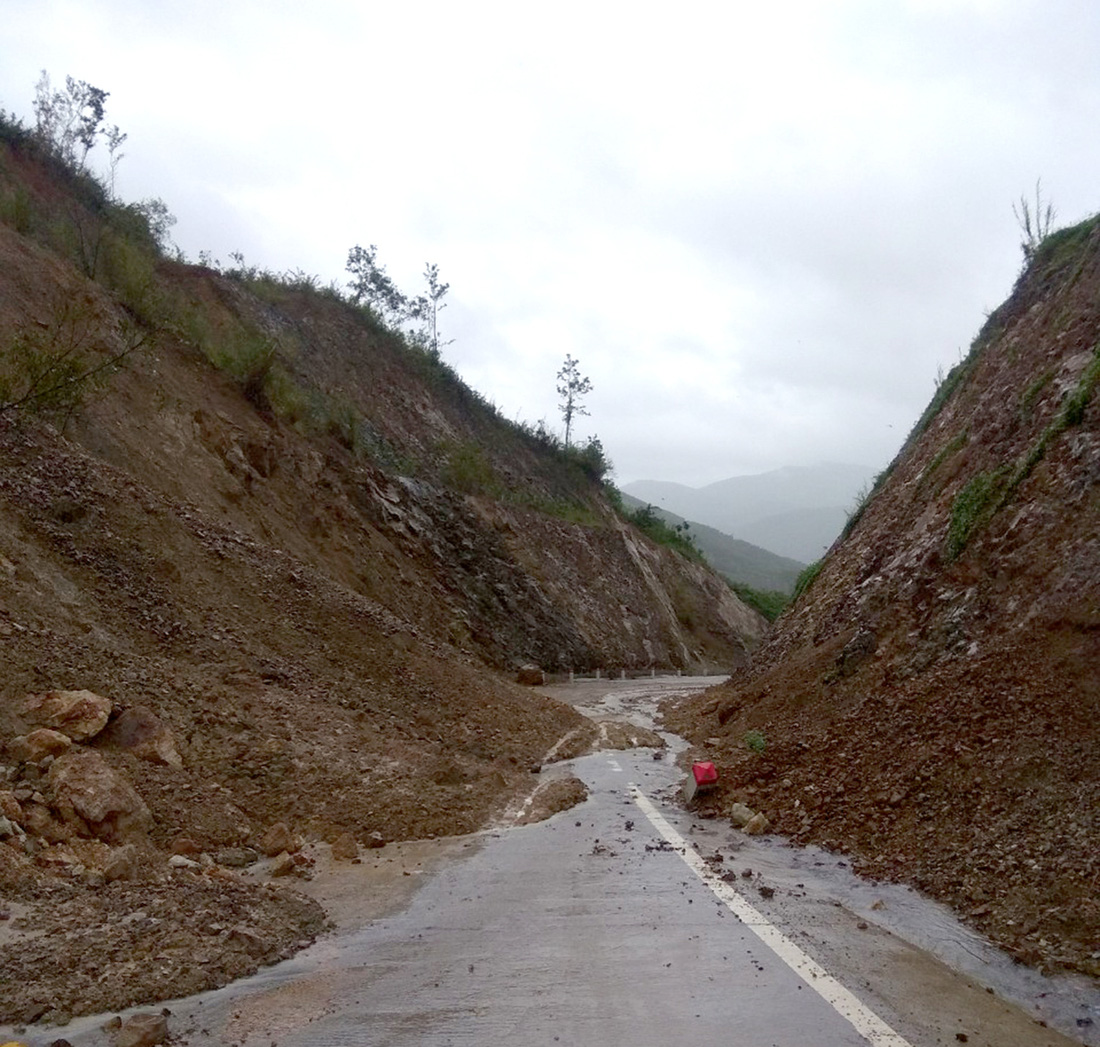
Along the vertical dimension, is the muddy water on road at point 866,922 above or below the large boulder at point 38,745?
above

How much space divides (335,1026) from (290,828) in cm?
378

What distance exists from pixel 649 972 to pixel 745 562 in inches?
5576

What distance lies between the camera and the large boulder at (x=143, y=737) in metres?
7.70

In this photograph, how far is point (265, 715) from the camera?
9703 millimetres

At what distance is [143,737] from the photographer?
785 centimetres

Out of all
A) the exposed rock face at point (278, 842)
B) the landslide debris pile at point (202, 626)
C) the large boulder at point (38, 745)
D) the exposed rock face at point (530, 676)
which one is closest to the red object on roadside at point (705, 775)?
the landslide debris pile at point (202, 626)

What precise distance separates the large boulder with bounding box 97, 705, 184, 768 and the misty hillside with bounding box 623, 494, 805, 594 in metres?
105

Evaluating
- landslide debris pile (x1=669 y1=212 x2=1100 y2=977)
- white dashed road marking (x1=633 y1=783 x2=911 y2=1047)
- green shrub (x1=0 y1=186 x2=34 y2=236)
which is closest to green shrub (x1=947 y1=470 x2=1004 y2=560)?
landslide debris pile (x1=669 y1=212 x2=1100 y2=977)

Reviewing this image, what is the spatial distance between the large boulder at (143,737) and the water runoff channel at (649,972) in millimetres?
2512

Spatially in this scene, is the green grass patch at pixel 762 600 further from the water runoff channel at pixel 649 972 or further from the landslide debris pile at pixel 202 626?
the water runoff channel at pixel 649 972

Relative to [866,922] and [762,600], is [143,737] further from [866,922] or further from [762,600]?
[762,600]

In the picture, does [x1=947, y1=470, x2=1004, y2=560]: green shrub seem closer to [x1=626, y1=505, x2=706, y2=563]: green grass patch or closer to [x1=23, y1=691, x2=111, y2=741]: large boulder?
[x1=23, y1=691, x2=111, y2=741]: large boulder

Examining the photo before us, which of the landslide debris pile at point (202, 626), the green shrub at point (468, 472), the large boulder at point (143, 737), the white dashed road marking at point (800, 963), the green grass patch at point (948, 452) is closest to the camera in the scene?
the white dashed road marking at point (800, 963)

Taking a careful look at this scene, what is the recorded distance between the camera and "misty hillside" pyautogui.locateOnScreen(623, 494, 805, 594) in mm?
127031
